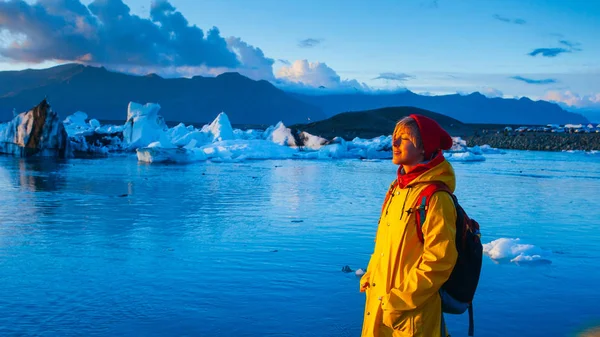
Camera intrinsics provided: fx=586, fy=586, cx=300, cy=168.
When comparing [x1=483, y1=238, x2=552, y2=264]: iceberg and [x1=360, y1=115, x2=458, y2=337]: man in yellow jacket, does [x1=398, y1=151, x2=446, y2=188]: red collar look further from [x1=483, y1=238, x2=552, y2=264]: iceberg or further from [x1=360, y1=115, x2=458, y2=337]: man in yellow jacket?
[x1=483, y1=238, x2=552, y2=264]: iceberg

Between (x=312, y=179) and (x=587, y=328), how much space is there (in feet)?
49.0

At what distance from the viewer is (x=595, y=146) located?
2085 inches

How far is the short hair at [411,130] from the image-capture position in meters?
2.62

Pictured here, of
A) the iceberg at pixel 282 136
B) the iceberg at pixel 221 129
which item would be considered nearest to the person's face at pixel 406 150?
the iceberg at pixel 221 129

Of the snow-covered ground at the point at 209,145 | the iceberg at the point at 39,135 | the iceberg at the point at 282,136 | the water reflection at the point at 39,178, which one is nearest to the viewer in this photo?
the water reflection at the point at 39,178

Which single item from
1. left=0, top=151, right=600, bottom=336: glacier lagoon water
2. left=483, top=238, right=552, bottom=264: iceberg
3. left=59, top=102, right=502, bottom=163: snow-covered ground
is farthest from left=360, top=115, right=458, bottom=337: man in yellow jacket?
left=59, top=102, right=502, bottom=163: snow-covered ground

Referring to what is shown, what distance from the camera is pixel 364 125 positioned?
97.2 meters

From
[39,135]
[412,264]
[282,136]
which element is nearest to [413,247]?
[412,264]

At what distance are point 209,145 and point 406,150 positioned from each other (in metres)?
33.1

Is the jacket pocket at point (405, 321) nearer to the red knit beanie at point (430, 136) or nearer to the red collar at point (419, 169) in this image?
the red collar at point (419, 169)

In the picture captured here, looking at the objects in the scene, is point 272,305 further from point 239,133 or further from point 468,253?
point 239,133

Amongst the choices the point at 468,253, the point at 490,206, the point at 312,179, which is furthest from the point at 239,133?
the point at 468,253

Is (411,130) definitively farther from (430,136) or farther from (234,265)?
(234,265)

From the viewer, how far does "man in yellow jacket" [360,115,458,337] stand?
7.97ft
